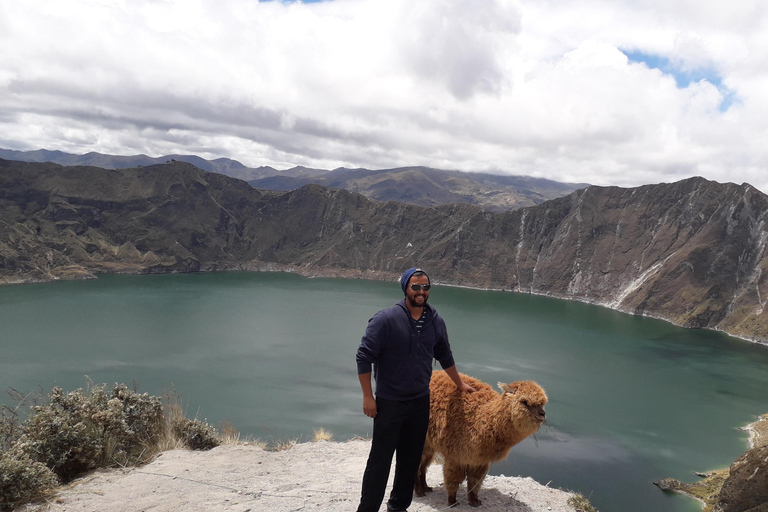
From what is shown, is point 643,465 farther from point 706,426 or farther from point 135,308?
point 135,308

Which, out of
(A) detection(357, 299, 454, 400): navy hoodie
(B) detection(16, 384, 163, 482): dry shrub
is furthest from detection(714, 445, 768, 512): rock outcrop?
(B) detection(16, 384, 163, 482): dry shrub

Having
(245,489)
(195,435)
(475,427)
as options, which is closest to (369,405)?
(475,427)

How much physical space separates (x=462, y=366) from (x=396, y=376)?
41391 mm

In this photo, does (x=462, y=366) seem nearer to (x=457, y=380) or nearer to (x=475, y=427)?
(x=475, y=427)

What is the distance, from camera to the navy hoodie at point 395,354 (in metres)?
4.57

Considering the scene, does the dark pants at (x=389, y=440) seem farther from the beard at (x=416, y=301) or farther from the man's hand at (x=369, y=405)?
the beard at (x=416, y=301)

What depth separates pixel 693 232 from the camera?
9481 cm

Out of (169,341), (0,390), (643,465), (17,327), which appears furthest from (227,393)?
(17,327)

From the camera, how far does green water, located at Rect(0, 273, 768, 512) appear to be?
89.9 feet

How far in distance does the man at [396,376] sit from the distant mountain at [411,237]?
3123 inches

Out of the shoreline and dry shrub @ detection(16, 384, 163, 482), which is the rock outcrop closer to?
dry shrub @ detection(16, 384, 163, 482)

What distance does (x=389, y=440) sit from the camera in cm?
476

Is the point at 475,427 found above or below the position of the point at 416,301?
below

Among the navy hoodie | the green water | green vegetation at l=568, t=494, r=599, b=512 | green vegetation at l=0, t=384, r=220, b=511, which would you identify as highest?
the navy hoodie
